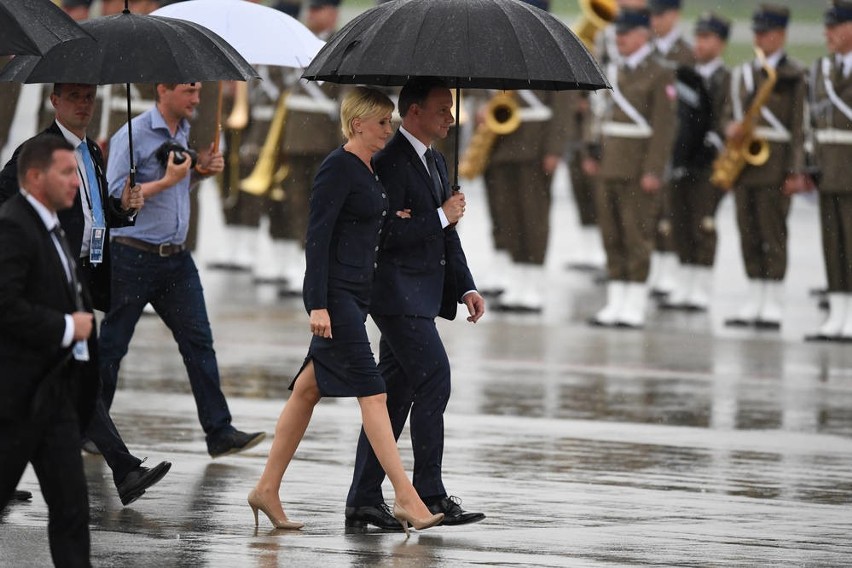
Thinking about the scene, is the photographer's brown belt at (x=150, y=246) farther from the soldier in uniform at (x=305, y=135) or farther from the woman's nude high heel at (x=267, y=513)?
the soldier in uniform at (x=305, y=135)

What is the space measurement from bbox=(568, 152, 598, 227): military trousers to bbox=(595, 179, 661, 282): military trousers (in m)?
5.33

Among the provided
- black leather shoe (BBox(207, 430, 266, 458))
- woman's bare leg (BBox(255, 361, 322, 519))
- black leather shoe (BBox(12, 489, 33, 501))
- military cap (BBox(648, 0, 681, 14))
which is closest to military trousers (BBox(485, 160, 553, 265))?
military cap (BBox(648, 0, 681, 14))

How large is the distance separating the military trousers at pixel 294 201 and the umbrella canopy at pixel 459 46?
10.8 meters

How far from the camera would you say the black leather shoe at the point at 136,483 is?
9.09 meters

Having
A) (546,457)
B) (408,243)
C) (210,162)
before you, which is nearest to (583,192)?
(546,457)

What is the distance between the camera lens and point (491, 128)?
62.6 feet

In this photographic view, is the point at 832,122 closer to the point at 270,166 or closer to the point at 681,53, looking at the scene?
the point at 681,53

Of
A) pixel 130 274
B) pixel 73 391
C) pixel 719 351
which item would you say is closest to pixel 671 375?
pixel 719 351

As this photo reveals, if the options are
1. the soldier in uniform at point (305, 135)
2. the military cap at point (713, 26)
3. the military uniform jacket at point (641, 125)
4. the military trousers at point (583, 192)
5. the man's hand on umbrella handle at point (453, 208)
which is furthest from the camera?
the military trousers at point (583, 192)

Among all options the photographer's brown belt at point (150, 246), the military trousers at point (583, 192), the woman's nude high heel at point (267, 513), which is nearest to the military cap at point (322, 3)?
the military trousers at point (583, 192)

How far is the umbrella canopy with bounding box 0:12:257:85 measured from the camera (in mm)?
8719

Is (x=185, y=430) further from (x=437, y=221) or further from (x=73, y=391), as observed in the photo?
(x=73, y=391)

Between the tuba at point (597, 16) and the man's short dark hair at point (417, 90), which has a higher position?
the tuba at point (597, 16)

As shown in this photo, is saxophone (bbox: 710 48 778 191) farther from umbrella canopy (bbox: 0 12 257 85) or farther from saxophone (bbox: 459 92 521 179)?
umbrella canopy (bbox: 0 12 257 85)
